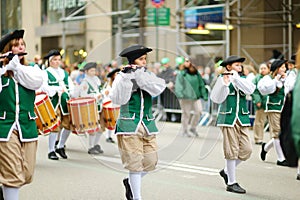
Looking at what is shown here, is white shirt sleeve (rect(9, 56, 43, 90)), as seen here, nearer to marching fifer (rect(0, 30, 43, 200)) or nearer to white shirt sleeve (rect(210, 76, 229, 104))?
marching fifer (rect(0, 30, 43, 200))

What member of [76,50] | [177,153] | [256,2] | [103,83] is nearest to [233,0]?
[256,2]

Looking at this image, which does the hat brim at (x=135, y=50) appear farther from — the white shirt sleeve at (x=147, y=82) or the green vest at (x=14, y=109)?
the green vest at (x=14, y=109)

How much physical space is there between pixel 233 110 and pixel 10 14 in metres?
12.8

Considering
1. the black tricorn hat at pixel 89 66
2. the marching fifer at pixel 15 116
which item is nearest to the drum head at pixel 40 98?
the black tricorn hat at pixel 89 66

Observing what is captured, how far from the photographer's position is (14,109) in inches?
223

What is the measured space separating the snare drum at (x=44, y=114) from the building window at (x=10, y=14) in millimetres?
9987

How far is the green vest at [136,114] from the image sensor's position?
6.35 metres

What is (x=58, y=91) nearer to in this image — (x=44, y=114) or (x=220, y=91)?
(x=44, y=114)

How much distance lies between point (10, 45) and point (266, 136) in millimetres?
9065

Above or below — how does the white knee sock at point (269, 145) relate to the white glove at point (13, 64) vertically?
below

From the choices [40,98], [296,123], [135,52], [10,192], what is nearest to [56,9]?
[40,98]

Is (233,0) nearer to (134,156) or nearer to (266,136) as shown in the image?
(266,136)

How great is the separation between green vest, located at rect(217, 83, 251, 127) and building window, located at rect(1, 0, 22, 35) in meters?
11.5

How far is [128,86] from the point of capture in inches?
245
